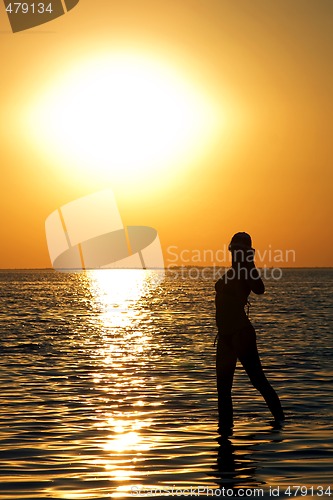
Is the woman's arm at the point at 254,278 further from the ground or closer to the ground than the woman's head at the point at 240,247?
closer to the ground

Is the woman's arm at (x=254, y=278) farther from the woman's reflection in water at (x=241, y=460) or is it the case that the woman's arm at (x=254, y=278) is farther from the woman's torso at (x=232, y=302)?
the woman's reflection in water at (x=241, y=460)

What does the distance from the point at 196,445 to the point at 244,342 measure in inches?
62.5

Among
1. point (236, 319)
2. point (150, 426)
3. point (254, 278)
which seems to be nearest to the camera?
point (254, 278)

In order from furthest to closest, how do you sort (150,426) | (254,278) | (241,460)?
(150,426) → (254,278) → (241,460)

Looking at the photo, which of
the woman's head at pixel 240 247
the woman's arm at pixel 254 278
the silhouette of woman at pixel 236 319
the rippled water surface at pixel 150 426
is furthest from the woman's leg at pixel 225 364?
the woman's head at pixel 240 247

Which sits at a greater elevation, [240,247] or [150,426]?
[240,247]

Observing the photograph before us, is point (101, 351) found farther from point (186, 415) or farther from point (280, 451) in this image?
point (280, 451)

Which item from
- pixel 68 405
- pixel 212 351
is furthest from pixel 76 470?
pixel 212 351

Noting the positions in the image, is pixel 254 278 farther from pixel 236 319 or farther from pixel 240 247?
pixel 236 319

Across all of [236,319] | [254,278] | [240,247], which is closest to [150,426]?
[236,319]

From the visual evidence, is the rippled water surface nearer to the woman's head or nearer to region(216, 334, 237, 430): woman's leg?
region(216, 334, 237, 430): woman's leg

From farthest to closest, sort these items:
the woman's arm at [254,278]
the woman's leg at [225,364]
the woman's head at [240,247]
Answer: the woman's leg at [225,364] → the woman's head at [240,247] → the woman's arm at [254,278]

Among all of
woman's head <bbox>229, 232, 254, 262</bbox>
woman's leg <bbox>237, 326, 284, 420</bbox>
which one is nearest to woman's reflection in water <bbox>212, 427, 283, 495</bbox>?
woman's leg <bbox>237, 326, 284, 420</bbox>

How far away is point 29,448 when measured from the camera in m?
11.8
